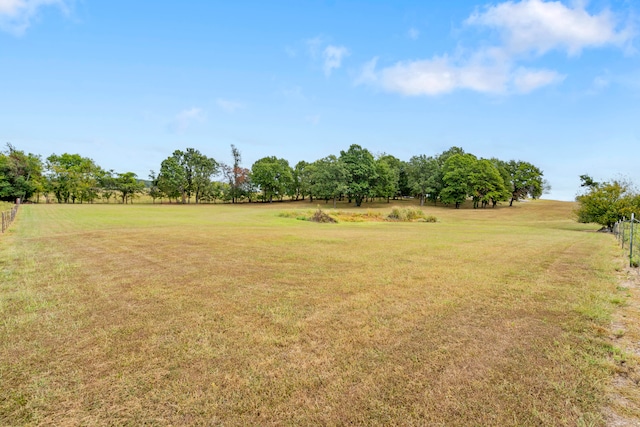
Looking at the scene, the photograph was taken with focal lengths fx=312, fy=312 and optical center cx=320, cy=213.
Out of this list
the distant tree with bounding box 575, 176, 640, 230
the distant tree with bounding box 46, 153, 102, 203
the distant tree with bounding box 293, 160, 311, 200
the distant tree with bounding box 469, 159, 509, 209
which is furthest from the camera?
the distant tree with bounding box 293, 160, 311, 200

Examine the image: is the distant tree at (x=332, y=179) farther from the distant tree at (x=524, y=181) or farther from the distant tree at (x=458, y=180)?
the distant tree at (x=524, y=181)

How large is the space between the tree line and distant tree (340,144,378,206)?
18 centimetres

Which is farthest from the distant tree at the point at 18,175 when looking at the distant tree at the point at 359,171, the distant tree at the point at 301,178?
the distant tree at the point at 359,171

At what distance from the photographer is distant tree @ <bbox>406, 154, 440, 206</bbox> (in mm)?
60812

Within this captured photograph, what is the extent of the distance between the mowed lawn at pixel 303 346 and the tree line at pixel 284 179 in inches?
1914

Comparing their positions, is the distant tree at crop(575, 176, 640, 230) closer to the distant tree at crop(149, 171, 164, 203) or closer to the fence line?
the fence line

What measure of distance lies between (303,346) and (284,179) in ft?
219

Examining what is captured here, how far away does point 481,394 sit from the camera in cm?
302

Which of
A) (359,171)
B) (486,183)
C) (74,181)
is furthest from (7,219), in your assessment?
(486,183)

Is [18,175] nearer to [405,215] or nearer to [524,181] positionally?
[405,215]

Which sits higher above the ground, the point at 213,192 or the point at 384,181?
the point at 384,181

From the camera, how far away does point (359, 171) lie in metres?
56.4

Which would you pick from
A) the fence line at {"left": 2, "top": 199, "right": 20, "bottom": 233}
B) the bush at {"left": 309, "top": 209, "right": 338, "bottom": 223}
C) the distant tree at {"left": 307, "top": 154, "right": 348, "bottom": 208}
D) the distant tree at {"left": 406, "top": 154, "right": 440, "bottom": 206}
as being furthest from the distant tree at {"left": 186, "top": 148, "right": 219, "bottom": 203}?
the bush at {"left": 309, "top": 209, "right": 338, "bottom": 223}

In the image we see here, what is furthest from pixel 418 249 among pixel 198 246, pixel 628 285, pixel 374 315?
pixel 198 246
